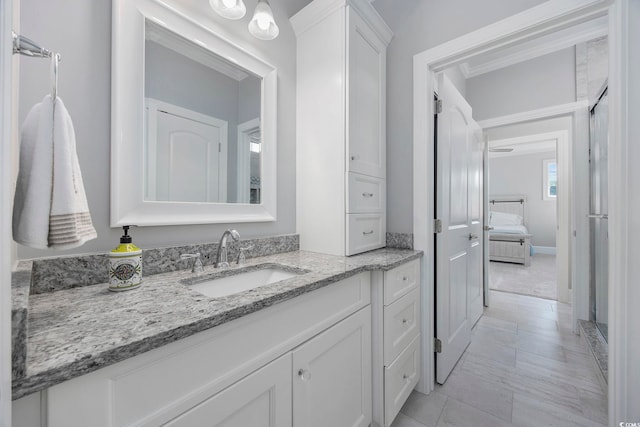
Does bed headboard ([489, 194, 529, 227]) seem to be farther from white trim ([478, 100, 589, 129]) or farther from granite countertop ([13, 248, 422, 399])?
granite countertop ([13, 248, 422, 399])

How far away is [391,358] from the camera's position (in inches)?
51.7

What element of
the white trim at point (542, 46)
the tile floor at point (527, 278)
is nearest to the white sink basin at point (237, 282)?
the white trim at point (542, 46)

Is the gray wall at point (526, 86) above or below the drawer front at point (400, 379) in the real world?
above

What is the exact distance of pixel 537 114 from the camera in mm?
2449

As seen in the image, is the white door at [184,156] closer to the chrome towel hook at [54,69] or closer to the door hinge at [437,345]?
the chrome towel hook at [54,69]

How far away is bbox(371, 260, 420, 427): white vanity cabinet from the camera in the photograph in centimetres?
126

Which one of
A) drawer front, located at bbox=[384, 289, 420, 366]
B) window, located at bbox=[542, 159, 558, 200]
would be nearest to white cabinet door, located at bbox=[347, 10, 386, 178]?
drawer front, located at bbox=[384, 289, 420, 366]

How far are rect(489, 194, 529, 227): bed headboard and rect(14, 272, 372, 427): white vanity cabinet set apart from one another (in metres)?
6.98

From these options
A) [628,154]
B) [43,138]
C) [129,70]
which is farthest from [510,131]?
[43,138]

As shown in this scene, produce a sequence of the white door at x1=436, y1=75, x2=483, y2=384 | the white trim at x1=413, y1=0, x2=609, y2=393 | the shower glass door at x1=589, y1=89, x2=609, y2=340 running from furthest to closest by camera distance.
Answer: the shower glass door at x1=589, y1=89, x2=609, y2=340, the white door at x1=436, y1=75, x2=483, y2=384, the white trim at x1=413, y1=0, x2=609, y2=393

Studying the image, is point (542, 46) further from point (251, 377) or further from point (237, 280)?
point (251, 377)

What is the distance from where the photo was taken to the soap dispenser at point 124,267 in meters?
0.80

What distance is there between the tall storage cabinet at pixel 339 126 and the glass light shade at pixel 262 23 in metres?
0.34

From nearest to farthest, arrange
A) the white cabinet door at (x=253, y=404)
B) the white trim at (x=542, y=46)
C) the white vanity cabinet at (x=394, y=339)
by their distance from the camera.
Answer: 1. the white cabinet door at (x=253, y=404)
2. the white vanity cabinet at (x=394, y=339)
3. the white trim at (x=542, y=46)
